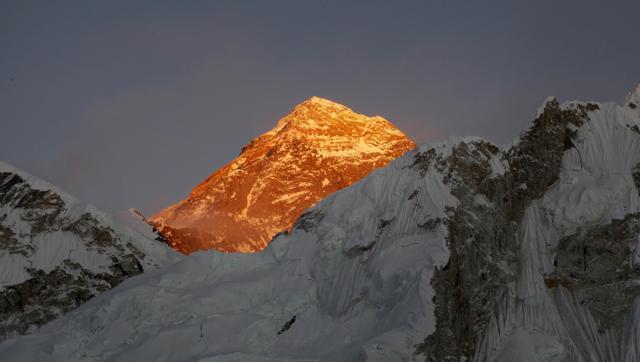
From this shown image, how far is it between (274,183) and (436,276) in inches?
3617

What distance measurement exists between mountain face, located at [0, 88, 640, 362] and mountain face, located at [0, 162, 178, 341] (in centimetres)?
941

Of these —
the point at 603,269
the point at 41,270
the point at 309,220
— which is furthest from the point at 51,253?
the point at 603,269

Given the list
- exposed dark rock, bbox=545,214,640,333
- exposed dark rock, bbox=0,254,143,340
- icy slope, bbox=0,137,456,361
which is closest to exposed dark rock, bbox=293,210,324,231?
icy slope, bbox=0,137,456,361

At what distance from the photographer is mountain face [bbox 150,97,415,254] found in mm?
162250

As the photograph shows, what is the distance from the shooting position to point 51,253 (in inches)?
4382

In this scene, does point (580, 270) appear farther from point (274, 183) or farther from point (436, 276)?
point (274, 183)

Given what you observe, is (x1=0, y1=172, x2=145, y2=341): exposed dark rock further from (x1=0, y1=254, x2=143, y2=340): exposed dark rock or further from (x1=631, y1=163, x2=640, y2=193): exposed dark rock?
(x1=631, y1=163, x2=640, y2=193): exposed dark rock

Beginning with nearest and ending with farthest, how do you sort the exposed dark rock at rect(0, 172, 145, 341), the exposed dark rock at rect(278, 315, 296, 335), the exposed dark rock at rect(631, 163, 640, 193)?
the exposed dark rock at rect(278, 315, 296, 335), the exposed dark rock at rect(631, 163, 640, 193), the exposed dark rock at rect(0, 172, 145, 341)

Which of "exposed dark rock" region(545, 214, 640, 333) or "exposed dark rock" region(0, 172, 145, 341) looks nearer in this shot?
"exposed dark rock" region(545, 214, 640, 333)

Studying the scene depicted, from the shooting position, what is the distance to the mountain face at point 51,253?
349 feet

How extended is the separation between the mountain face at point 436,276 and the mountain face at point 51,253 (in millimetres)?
9410

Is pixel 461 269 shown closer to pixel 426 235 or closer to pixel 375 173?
pixel 426 235

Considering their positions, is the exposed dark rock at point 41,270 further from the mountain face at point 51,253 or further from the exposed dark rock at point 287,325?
the exposed dark rock at point 287,325

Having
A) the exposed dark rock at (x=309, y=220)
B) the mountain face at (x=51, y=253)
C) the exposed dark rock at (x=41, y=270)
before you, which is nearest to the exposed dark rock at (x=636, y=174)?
the exposed dark rock at (x=309, y=220)
